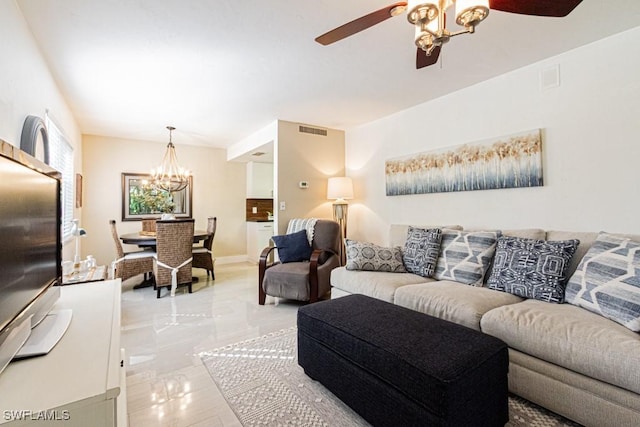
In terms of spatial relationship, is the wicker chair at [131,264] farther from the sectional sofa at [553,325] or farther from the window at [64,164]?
the sectional sofa at [553,325]

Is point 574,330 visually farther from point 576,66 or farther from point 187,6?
point 187,6

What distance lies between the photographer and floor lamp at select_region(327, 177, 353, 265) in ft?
13.8

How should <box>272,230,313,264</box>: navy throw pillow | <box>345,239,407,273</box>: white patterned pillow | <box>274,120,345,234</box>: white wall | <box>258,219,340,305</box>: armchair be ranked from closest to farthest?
1. <box>345,239,407,273</box>: white patterned pillow
2. <box>258,219,340,305</box>: armchair
3. <box>272,230,313,264</box>: navy throw pillow
4. <box>274,120,345,234</box>: white wall

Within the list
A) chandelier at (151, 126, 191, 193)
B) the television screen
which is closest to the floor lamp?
Answer: chandelier at (151, 126, 191, 193)

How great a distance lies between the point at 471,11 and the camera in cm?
128

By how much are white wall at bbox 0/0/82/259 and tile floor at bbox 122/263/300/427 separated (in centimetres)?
168

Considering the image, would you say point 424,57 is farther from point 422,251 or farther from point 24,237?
point 24,237

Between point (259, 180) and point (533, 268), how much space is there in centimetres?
506

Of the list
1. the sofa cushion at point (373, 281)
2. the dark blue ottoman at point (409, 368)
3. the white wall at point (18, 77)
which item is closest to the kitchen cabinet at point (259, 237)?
the sofa cushion at point (373, 281)

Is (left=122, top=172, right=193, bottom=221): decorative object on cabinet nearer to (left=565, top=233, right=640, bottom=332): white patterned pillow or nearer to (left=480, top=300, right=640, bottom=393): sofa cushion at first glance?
(left=480, top=300, right=640, bottom=393): sofa cushion

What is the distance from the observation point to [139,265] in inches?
154

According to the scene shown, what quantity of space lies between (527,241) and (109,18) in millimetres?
3319

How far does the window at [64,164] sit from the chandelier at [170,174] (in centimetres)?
102

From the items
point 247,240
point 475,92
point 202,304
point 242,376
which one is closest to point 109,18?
point 242,376
